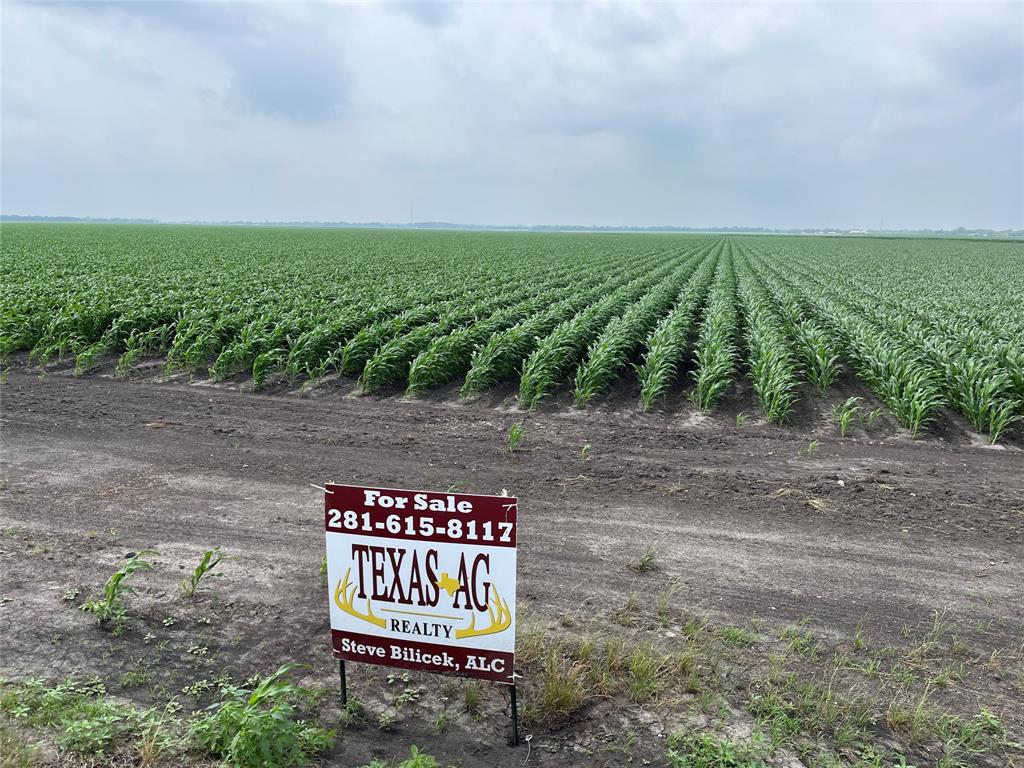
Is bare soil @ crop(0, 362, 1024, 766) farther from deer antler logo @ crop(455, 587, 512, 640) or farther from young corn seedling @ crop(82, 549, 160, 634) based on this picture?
deer antler logo @ crop(455, 587, 512, 640)

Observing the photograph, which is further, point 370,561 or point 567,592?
point 567,592

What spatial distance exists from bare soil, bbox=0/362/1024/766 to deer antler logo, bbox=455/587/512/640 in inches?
22.4

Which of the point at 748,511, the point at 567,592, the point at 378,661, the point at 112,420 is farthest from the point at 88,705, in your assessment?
the point at 112,420

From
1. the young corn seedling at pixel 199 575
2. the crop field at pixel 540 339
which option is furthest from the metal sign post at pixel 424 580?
the crop field at pixel 540 339

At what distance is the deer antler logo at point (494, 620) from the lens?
307cm

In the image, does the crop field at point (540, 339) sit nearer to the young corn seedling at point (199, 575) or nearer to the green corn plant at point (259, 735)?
the young corn seedling at point (199, 575)

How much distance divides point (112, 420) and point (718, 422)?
7904mm

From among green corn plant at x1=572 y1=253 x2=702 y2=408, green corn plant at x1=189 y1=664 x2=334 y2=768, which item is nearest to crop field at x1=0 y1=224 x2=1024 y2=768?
green corn plant at x1=189 y1=664 x2=334 y2=768

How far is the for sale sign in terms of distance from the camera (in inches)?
119

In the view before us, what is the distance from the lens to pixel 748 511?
5988 millimetres

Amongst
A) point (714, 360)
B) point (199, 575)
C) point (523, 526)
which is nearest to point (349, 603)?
point (199, 575)

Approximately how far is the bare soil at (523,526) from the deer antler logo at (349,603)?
1.81 feet

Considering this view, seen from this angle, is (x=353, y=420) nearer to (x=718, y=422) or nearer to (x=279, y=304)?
(x=718, y=422)

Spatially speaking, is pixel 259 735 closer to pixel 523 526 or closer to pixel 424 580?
pixel 424 580
